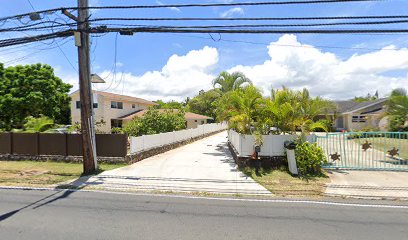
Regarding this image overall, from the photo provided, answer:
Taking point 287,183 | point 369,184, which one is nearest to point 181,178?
point 287,183

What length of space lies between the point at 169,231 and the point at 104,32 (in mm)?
7698

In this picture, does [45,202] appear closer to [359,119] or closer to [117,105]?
[117,105]

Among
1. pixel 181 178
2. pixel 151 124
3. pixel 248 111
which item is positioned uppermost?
pixel 248 111

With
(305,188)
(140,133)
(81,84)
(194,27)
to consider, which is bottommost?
(305,188)

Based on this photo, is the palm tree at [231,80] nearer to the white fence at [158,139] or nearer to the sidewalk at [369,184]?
the white fence at [158,139]

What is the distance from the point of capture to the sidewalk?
7688 mm

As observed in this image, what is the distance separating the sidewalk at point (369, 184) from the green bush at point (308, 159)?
59 cm

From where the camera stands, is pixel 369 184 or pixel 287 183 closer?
pixel 369 184

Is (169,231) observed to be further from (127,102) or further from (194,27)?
(127,102)

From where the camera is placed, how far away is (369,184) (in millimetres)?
Result: 8633

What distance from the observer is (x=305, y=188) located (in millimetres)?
8289

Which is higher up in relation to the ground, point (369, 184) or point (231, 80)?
point (231, 80)

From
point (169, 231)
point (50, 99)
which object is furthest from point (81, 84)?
point (50, 99)

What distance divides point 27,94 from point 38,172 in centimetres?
2007
